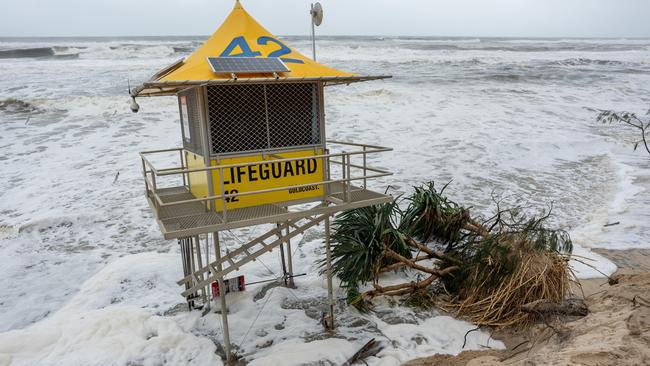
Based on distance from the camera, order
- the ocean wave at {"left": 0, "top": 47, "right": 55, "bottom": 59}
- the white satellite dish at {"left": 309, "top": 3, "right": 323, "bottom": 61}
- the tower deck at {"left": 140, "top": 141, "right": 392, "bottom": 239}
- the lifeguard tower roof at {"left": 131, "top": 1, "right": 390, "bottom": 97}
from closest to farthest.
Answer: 1. the tower deck at {"left": 140, "top": 141, "right": 392, "bottom": 239}
2. the lifeguard tower roof at {"left": 131, "top": 1, "right": 390, "bottom": 97}
3. the white satellite dish at {"left": 309, "top": 3, "right": 323, "bottom": 61}
4. the ocean wave at {"left": 0, "top": 47, "right": 55, "bottom": 59}

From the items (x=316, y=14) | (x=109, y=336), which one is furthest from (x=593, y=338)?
(x=109, y=336)

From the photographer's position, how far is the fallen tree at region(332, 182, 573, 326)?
21.2 feet

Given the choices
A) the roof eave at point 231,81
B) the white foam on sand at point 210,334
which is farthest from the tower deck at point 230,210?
the white foam on sand at point 210,334

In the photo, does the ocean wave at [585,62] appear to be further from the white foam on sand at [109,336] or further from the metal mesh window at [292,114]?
the white foam on sand at [109,336]

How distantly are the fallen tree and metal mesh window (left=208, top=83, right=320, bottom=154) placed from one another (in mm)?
2428

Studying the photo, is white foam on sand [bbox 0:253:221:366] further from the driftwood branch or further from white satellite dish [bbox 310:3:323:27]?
white satellite dish [bbox 310:3:323:27]

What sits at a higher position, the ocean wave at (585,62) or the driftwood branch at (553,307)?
the ocean wave at (585,62)

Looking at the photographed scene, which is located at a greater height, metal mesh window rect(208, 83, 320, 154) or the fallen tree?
metal mesh window rect(208, 83, 320, 154)

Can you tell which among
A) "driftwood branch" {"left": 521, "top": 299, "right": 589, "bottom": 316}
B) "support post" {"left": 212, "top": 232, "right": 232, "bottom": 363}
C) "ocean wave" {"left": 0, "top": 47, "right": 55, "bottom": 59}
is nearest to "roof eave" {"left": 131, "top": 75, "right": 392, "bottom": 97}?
"support post" {"left": 212, "top": 232, "right": 232, "bottom": 363}

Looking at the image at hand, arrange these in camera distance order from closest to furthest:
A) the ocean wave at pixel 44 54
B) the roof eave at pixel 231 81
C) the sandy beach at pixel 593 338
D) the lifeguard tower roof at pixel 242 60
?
the sandy beach at pixel 593 338 → the roof eave at pixel 231 81 → the lifeguard tower roof at pixel 242 60 → the ocean wave at pixel 44 54

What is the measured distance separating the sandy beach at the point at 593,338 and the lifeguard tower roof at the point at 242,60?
360cm

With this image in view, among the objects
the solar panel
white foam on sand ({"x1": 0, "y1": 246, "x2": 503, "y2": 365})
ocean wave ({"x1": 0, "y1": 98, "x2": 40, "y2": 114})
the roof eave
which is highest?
the solar panel

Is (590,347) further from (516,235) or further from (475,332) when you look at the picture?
(516,235)

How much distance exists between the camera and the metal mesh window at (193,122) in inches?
224
